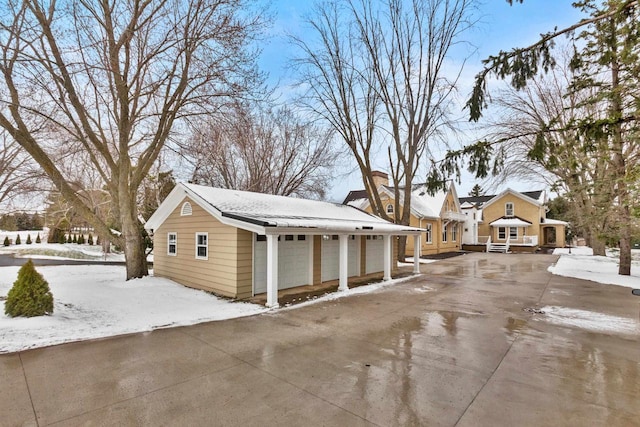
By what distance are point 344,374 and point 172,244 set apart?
9.03 meters

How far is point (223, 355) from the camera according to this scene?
16.3 ft

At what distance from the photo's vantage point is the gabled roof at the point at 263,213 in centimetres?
832

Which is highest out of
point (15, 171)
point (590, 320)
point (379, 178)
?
point (379, 178)

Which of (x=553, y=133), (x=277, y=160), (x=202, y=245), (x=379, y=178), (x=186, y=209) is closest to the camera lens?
(x=202, y=245)

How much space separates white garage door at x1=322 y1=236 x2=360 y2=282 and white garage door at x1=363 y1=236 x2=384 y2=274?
2.58 feet

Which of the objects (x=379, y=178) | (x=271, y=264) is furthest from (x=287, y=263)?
(x=379, y=178)

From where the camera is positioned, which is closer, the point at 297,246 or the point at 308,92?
the point at 297,246

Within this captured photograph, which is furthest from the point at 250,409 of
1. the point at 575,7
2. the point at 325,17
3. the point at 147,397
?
the point at 325,17

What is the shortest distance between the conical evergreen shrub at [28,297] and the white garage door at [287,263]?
4.66 metres

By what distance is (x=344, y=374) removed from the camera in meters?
4.35

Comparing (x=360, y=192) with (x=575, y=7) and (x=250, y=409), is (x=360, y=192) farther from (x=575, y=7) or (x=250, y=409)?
(x=250, y=409)

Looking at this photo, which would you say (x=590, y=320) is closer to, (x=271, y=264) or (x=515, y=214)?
(x=271, y=264)

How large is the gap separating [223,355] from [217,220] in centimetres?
500

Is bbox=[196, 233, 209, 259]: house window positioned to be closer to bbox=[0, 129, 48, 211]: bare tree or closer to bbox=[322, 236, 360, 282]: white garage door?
bbox=[322, 236, 360, 282]: white garage door
